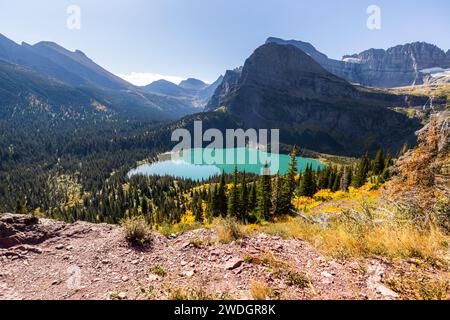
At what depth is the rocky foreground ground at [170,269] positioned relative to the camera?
17.3 feet

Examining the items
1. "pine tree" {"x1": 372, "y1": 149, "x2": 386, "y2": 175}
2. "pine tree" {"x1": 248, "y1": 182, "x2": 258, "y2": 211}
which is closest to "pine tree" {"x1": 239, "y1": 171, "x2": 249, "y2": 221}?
"pine tree" {"x1": 248, "y1": 182, "x2": 258, "y2": 211}

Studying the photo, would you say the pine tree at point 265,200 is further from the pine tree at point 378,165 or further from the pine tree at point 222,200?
the pine tree at point 378,165

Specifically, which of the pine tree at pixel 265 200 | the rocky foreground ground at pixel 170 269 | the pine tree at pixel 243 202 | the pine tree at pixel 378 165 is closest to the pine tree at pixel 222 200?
the pine tree at pixel 243 202

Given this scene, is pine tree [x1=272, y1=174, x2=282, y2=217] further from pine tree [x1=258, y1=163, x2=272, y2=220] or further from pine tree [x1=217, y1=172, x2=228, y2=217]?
pine tree [x1=217, y1=172, x2=228, y2=217]

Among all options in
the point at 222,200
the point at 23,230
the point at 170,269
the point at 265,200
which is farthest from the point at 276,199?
the point at 23,230

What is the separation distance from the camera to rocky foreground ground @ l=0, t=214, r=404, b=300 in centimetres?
528

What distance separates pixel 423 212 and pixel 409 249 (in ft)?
13.9

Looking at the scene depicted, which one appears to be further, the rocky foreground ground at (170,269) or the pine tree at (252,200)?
the pine tree at (252,200)

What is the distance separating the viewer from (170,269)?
6.49 metres

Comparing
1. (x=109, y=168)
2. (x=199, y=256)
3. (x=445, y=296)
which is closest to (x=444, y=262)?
(x=445, y=296)

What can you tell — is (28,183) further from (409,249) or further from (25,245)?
(409,249)
